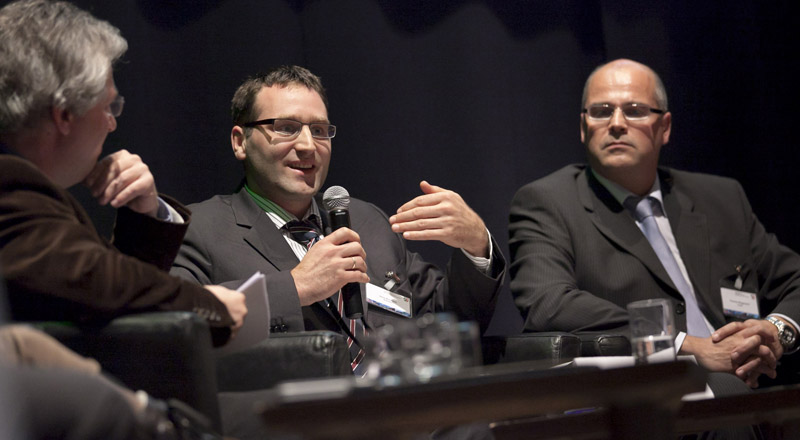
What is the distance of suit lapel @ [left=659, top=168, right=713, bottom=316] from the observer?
334 cm

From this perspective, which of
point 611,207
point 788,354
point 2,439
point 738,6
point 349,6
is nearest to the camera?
point 2,439

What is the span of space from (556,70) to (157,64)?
1.89 meters

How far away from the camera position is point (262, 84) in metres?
3.17

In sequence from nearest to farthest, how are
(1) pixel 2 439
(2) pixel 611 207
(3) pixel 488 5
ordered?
(1) pixel 2 439, (2) pixel 611 207, (3) pixel 488 5

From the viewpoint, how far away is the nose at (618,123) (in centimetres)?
351

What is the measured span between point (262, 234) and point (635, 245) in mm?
1409

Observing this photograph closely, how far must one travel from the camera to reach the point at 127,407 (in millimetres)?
1311

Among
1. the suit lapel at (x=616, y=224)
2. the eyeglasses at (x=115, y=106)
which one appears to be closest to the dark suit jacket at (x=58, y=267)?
the eyeglasses at (x=115, y=106)

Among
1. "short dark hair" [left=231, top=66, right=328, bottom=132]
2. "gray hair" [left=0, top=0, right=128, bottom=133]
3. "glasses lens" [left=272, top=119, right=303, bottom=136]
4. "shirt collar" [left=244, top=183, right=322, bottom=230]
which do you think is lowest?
"shirt collar" [left=244, top=183, right=322, bottom=230]

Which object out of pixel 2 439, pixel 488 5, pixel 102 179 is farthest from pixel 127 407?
pixel 488 5

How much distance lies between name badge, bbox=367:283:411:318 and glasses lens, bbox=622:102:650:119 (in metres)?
1.30

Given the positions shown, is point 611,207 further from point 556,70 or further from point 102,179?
point 102,179

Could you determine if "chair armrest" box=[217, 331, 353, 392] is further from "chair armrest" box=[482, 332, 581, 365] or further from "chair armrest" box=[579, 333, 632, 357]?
"chair armrest" box=[579, 333, 632, 357]

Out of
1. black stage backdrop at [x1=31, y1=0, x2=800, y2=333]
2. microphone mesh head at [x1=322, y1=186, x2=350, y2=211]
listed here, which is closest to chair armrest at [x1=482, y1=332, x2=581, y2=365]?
microphone mesh head at [x1=322, y1=186, x2=350, y2=211]
